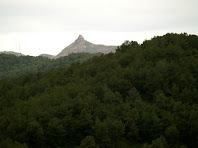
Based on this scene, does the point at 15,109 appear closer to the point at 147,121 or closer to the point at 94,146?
the point at 94,146

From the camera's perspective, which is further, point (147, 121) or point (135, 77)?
point (135, 77)

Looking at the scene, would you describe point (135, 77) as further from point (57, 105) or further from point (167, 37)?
point (167, 37)

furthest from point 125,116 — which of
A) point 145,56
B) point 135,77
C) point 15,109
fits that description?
point 145,56

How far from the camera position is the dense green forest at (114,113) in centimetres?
5317

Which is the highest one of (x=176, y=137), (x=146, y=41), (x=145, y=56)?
(x=146, y=41)

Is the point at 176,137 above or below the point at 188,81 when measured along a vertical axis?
below

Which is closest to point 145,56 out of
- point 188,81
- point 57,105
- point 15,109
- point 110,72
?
point 110,72

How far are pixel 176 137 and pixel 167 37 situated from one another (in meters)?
71.3

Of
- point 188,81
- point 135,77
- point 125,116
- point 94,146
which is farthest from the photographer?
point 135,77

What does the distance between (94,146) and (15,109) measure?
2838cm

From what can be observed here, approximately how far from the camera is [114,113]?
206ft

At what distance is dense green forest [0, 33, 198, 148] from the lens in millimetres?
53169

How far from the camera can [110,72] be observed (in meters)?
91.0

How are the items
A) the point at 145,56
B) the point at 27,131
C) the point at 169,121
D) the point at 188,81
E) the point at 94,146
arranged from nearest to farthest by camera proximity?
Result: the point at 94,146 → the point at 27,131 → the point at 169,121 → the point at 188,81 → the point at 145,56
